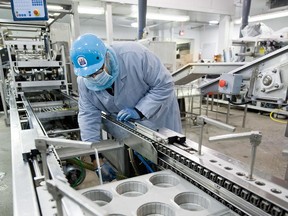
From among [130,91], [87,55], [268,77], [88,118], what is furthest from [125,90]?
[268,77]

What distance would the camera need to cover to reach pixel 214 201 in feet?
2.33

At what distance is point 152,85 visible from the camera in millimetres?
1547

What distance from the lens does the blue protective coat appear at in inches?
57.8

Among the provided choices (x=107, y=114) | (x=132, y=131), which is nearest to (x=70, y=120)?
(x=107, y=114)

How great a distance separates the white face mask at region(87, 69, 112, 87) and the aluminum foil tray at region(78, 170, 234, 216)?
67cm

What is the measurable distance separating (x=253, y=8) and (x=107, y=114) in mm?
7238

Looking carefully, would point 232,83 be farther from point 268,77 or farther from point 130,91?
point 130,91

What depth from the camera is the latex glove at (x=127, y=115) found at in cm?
134

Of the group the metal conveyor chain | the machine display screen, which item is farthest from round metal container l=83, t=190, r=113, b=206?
the machine display screen

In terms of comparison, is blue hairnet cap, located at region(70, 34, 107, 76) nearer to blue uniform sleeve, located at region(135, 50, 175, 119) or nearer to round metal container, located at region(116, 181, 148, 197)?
blue uniform sleeve, located at region(135, 50, 175, 119)

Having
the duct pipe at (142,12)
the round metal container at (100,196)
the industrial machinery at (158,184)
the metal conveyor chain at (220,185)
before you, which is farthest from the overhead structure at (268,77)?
the duct pipe at (142,12)

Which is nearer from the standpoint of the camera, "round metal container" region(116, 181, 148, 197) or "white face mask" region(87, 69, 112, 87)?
"round metal container" region(116, 181, 148, 197)

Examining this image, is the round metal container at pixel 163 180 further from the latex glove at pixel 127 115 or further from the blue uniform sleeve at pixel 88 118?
the blue uniform sleeve at pixel 88 118

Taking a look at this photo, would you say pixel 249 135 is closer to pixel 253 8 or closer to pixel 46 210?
pixel 46 210
